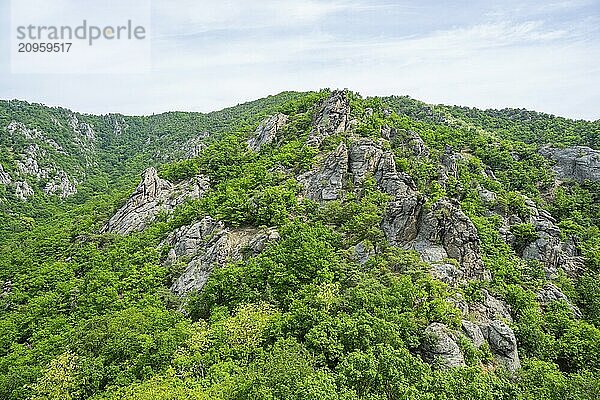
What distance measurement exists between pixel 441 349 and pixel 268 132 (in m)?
50.3

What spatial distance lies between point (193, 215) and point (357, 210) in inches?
804

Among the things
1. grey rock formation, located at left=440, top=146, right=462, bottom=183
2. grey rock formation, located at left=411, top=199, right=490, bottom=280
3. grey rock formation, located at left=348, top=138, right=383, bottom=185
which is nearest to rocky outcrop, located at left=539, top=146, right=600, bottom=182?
grey rock formation, located at left=440, top=146, right=462, bottom=183

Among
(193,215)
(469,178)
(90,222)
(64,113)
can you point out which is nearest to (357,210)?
(193,215)

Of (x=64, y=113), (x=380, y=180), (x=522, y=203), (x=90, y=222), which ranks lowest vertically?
(x=90, y=222)

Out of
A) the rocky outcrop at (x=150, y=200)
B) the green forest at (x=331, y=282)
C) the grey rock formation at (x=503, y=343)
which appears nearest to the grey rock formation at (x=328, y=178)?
the green forest at (x=331, y=282)

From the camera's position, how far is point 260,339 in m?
29.9

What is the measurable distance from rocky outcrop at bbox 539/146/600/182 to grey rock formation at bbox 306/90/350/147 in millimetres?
36464

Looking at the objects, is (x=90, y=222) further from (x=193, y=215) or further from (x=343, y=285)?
(x=343, y=285)

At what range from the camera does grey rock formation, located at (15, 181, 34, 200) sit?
115450 mm

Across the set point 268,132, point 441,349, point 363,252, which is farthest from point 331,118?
point 441,349

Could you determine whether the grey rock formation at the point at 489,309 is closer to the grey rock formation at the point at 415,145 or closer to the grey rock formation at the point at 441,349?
the grey rock formation at the point at 441,349

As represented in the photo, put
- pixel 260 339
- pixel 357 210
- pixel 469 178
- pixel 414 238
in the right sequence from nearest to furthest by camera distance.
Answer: pixel 260 339, pixel 414 238, pixel 357 210, pixel 469 178

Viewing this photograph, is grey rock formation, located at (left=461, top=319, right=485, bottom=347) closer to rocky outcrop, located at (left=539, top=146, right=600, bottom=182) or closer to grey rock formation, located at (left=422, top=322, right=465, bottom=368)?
grey rock formation, located at (left=422, top=322, right=465, bottom=368)

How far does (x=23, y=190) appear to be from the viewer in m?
118
